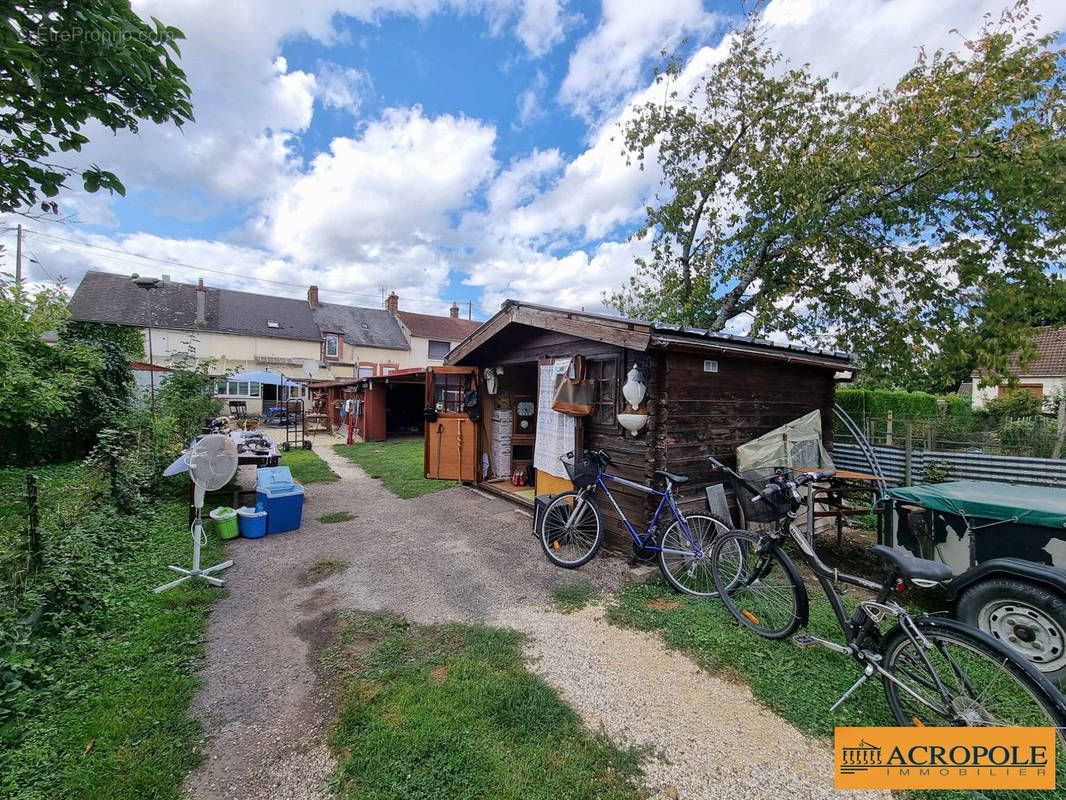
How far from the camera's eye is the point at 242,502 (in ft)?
22.3

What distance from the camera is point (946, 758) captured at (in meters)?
1.92

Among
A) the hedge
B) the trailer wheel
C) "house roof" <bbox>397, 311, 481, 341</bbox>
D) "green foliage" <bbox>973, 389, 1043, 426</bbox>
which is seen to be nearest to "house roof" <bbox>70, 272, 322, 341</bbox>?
"house roof" <bbox>397, 311, 481, 341</bbox>

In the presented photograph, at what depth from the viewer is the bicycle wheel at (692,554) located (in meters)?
3.85

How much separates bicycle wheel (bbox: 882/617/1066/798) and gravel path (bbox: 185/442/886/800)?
1.80 feet

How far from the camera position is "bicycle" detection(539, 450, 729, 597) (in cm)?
391

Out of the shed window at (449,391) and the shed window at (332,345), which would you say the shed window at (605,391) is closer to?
the shed window at (449,391)

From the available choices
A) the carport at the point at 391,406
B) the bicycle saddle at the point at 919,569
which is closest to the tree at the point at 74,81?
the bicycle saddle at the point at 919,569

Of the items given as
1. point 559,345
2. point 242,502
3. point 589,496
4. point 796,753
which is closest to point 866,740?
point 796,753

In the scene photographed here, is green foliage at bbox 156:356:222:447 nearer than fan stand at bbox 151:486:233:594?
No

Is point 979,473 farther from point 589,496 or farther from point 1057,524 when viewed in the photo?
point 589,496

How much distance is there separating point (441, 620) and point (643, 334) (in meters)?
3.07

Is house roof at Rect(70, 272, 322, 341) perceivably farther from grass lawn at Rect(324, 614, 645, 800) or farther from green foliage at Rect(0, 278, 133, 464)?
grass lawn at Rect(324, 614, 645, 800)

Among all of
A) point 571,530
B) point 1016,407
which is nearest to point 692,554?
point 571,530

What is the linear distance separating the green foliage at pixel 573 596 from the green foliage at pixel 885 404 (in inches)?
456
